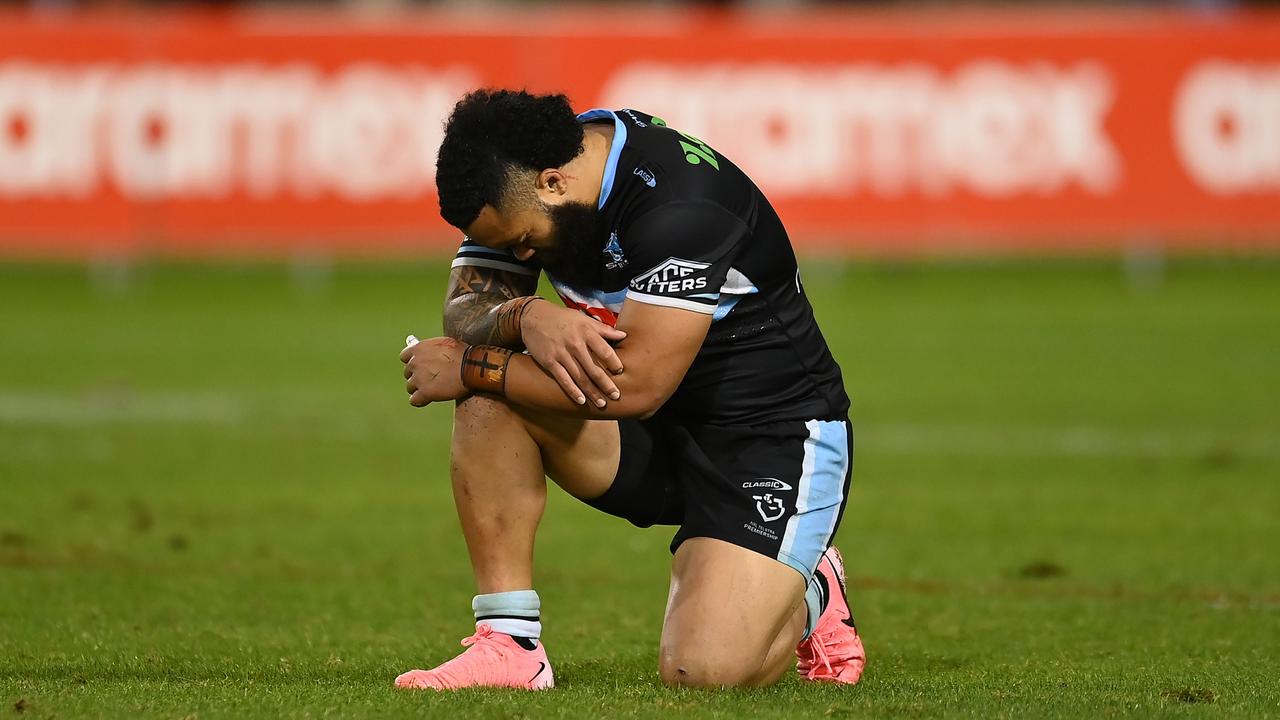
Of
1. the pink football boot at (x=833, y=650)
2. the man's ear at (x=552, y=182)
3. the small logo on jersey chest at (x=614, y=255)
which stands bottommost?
the pink football boot at (x=833, y=650)

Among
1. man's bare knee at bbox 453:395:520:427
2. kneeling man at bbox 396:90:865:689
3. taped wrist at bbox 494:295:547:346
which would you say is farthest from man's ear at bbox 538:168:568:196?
man's bare knee at bbox 453:395:520:427

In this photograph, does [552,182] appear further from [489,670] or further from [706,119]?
[706,119]

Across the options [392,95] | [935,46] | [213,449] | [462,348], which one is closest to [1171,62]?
[935,46]

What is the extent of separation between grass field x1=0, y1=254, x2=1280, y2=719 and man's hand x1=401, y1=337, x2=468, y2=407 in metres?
0.73

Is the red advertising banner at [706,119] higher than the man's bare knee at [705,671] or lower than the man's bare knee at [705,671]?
higher

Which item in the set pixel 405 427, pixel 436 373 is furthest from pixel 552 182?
pixel 405 427

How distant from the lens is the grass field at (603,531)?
446 cm

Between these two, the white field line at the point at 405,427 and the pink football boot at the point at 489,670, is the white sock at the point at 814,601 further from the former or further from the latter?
the white field line at the point at 405,427

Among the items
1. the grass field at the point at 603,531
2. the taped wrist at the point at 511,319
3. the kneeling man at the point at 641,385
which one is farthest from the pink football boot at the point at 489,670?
the taped wrist at the point at 511,319

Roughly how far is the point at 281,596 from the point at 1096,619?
2517mm

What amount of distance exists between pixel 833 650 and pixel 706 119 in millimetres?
10854

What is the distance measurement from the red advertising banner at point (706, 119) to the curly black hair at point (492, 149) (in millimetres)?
10844

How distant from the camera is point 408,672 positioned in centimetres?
449

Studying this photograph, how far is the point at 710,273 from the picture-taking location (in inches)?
170
